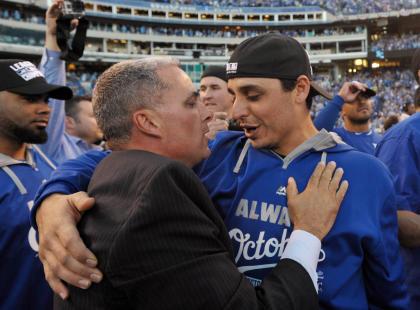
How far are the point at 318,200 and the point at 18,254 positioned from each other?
70.7 inches

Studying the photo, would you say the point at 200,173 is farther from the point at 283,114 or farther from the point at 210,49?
the point at 210,49

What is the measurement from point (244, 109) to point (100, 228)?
2.99ft

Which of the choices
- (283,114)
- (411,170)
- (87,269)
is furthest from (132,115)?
(411,170)

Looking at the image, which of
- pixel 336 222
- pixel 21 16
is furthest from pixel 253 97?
pixel 21 16

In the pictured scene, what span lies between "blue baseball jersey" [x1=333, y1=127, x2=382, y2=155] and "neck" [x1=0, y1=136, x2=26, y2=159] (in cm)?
363

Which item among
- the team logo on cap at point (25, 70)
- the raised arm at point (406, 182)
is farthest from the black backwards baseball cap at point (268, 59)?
the team logo on cap at point (25, 70)

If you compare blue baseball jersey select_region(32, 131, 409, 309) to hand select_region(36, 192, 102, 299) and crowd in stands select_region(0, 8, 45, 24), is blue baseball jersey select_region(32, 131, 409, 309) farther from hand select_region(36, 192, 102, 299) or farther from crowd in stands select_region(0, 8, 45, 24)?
crowd in stands select_region(0, 8, 45, 24)

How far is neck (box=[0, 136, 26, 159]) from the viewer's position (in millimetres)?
2430

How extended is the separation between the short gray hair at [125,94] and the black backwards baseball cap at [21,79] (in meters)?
1.36

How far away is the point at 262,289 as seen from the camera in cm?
108

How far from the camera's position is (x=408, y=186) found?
1891 mm

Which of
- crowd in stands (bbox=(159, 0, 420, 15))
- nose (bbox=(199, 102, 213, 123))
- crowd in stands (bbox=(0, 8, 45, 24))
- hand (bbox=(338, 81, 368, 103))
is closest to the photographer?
nose (bbox=(199, 102, 213, 123))

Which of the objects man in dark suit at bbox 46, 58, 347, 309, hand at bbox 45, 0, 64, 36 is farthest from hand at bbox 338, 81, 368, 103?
hand at bbox 45, 0, 64, 36

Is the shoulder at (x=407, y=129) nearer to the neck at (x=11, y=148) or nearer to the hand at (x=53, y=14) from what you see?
the neck at (x=11, y=148)
